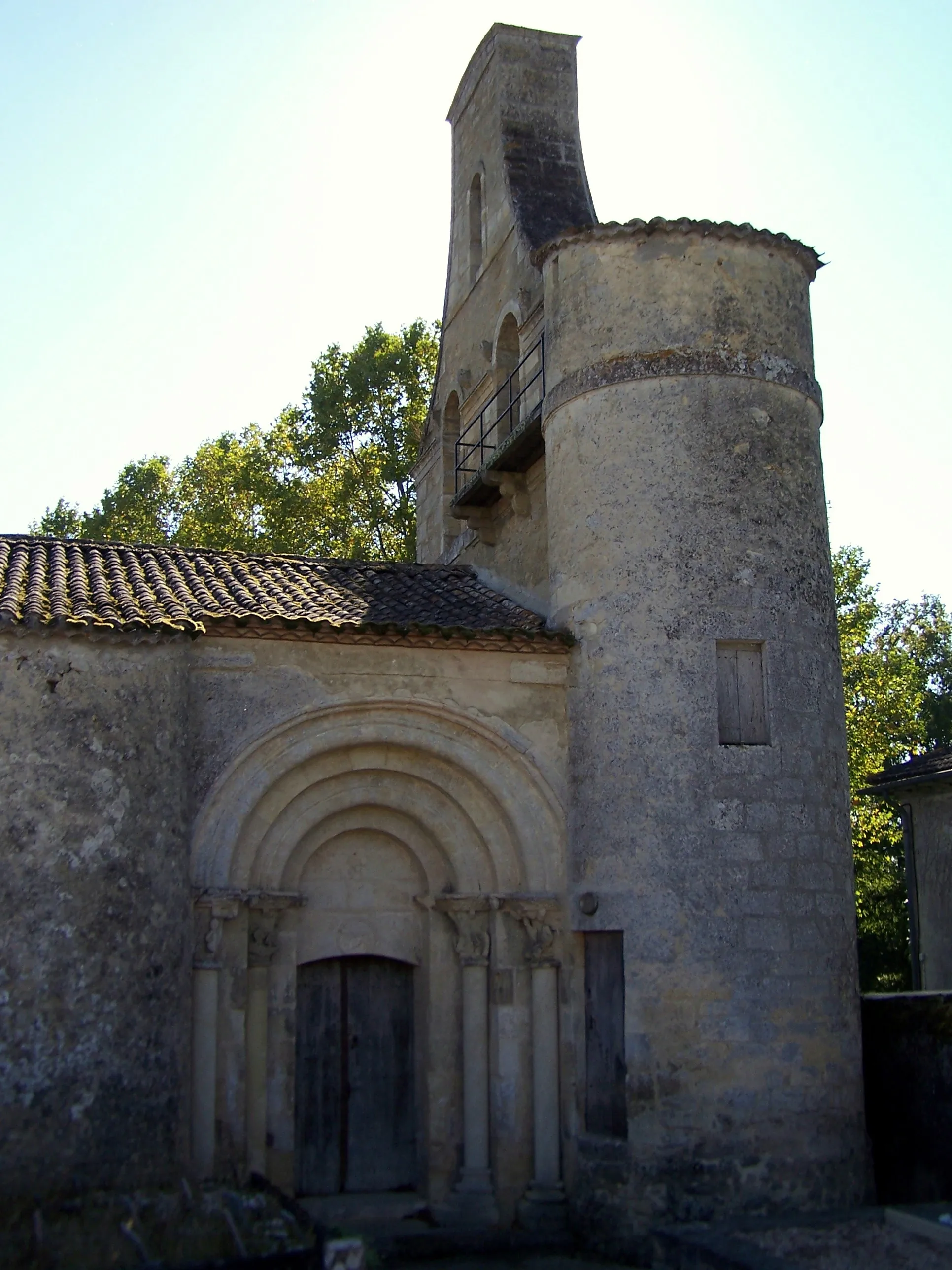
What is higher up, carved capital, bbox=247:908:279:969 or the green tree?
the green tree

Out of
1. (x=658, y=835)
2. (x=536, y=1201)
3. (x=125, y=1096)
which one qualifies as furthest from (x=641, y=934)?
(x=125, y=1096)

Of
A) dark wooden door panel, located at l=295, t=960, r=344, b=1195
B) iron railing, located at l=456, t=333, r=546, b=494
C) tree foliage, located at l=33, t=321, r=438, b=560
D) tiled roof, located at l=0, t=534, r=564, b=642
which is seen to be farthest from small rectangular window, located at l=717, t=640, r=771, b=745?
tree foliage, located at l=33, t=321, r=438, b=560

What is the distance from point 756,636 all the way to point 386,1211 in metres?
6.23

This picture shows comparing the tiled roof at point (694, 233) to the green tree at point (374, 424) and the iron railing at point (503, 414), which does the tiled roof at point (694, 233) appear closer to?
the iron railing at point (503, 414)

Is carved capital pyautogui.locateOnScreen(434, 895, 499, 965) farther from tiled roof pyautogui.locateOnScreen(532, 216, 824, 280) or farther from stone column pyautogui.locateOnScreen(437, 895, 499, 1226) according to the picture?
tiled roof pyautogui.locateOnScreen(532, 216, 824, 280)

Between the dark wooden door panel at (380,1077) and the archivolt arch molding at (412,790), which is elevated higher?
the archivolt arch molding at (412,790)

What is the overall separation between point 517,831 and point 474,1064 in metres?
2.19

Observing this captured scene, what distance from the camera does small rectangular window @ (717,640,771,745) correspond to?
12164 mm

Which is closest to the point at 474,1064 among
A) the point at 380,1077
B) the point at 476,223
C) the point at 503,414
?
the point at 380,1077

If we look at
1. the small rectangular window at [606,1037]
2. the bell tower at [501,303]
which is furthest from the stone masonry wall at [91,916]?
the bell tower at [501,303]

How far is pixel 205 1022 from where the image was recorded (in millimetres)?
11445

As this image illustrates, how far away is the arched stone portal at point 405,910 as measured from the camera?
11781 mm

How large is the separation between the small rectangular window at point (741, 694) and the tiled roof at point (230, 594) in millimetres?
1615

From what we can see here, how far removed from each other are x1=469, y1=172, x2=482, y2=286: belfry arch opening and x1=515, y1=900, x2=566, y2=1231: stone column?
9349 mm
